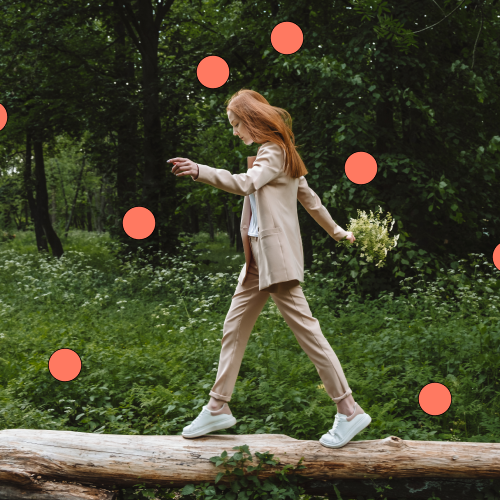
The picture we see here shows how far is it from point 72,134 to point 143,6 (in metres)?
4.37

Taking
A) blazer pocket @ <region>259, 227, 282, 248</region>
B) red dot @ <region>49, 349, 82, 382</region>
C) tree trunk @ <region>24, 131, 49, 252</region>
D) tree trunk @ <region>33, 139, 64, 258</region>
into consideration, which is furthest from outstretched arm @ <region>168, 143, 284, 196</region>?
tree trunk @ <region>24, 131, 49, 252</region>

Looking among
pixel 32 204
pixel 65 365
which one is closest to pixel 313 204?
pixel 65 365

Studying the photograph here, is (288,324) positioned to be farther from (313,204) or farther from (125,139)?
(125,139)

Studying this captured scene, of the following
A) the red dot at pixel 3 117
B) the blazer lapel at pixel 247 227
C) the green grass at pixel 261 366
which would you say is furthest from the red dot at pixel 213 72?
the blazer lapel at pixel 247 227

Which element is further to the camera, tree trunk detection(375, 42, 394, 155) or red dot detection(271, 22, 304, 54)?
red dot detection(271, 22, 304, 54)

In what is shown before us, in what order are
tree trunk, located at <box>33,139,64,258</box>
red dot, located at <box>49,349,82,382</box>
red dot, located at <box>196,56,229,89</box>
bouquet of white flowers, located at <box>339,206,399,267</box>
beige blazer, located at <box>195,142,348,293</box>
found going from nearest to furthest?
1. beige blazer, located at <box>195,142,348,293</box>
2. red dot, located at <box>49,349,82,382</box>
3. bouquet of white flowers, located at <box>339,206,399,267</box>
4. red dot, located at <box>196,56,229,89</box>
5. tree trunk, located at <box>33,139,64,258</box>

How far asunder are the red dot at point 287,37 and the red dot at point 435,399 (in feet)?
21.8

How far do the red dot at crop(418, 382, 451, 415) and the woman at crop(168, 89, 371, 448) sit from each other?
147cm

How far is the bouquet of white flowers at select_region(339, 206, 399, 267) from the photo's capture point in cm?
739

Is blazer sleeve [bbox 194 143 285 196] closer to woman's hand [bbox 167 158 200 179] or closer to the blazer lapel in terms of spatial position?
woman's hand [bbox 167 158 200 179]

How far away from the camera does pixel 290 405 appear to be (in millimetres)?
4336

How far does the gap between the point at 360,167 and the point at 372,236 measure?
1445mm

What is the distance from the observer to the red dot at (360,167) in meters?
8.41

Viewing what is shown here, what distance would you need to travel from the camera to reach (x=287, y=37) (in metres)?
9.16
